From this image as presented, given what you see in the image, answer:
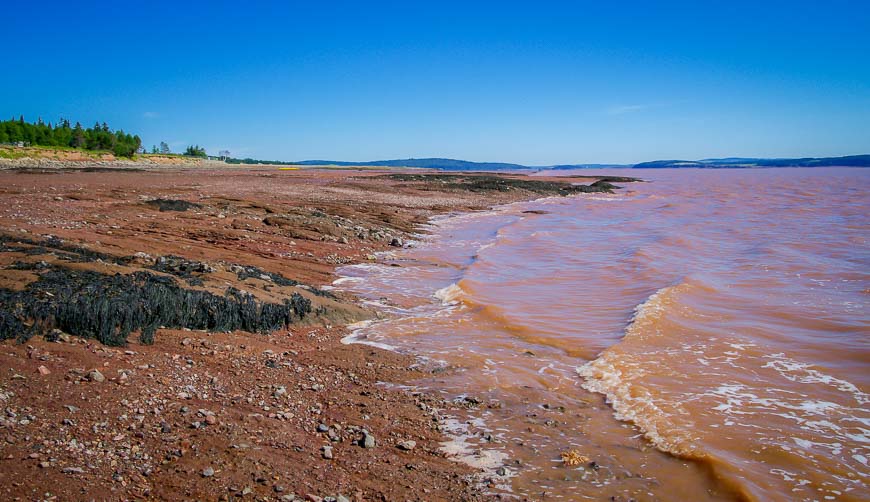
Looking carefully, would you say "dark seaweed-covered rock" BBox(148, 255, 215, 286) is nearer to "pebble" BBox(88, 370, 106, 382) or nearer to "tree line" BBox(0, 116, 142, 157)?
"pebble" BBox(88, 370, 106, 382)

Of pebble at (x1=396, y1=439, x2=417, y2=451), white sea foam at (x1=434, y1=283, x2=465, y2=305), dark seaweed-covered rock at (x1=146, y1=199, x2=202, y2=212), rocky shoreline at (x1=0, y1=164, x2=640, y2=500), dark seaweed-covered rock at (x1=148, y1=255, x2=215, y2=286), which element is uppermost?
dark seaweed-covered rock at (x1=146, y1=199, x2=202, y2=212)

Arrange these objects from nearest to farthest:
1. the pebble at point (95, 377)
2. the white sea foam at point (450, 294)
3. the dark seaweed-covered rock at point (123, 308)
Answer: the pebble at point (95, 377)
the dark seaweed-covered rock at point (123, 308)
the white sea foam at point (450, 294)

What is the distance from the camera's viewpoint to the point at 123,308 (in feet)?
21.5

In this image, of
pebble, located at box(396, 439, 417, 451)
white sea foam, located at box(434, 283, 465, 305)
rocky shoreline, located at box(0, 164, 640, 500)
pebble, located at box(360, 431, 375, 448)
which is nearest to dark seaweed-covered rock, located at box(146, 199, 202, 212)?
rocky shoreline, located at box(0, 164, 640, 500)

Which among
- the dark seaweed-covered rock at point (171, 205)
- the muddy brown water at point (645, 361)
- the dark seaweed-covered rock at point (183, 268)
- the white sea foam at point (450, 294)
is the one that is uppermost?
the dark seaweed-covered rock at point (171, 205)

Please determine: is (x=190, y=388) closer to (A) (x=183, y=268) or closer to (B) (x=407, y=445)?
(B) (x=407, y=445)

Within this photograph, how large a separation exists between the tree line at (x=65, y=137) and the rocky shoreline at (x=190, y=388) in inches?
3228

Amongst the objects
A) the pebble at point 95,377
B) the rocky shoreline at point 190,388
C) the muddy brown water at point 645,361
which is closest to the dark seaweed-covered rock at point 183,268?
the rocky shoreline at point 190,388

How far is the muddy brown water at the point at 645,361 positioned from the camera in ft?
16.3

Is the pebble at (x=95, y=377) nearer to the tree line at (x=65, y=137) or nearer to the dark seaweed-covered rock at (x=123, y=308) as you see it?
the dark seaweed-covered rock at (x=123, y=308)

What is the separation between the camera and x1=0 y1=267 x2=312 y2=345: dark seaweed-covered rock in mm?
5957

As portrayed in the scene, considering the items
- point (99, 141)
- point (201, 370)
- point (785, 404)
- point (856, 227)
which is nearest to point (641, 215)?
point (856, 227)

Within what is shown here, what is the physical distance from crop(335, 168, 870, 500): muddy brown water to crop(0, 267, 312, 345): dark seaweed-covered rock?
5.13ft

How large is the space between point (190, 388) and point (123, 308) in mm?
1883
